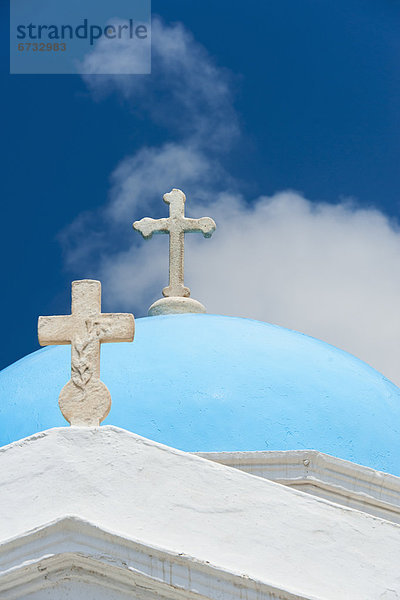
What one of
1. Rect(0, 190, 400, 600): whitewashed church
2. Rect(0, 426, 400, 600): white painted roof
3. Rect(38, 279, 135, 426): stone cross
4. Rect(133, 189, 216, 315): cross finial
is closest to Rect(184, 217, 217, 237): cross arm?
Rect(133, 189, 216, 315): cross finial

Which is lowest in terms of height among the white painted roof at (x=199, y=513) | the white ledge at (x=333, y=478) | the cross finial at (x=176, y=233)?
the white painted roof at (x=199, y=513)

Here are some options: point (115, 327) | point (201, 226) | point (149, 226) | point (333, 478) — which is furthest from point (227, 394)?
point (149, 226)

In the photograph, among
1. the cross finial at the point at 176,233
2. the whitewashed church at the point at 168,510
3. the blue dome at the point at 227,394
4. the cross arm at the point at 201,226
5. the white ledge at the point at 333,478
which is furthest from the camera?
the cross arm at the point at 201,226

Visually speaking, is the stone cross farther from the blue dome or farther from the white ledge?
the blue dome

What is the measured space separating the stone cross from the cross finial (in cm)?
430

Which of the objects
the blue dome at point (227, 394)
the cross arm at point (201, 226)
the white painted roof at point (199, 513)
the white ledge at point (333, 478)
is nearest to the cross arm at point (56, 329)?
the white painted roof at point (199, 513)

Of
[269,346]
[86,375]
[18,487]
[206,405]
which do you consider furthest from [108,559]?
[269,346]

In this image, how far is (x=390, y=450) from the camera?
23.7 feet

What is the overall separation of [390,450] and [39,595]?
147 inches

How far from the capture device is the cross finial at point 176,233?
9461 millimetres

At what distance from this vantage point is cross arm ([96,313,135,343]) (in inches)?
198

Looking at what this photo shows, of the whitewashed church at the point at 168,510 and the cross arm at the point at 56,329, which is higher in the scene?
the cross arm at the point at 56,329

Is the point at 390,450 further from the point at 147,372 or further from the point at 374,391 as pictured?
the point at 147,372

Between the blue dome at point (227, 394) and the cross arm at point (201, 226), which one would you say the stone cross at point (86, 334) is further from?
the cross arm at point (201, 226)
